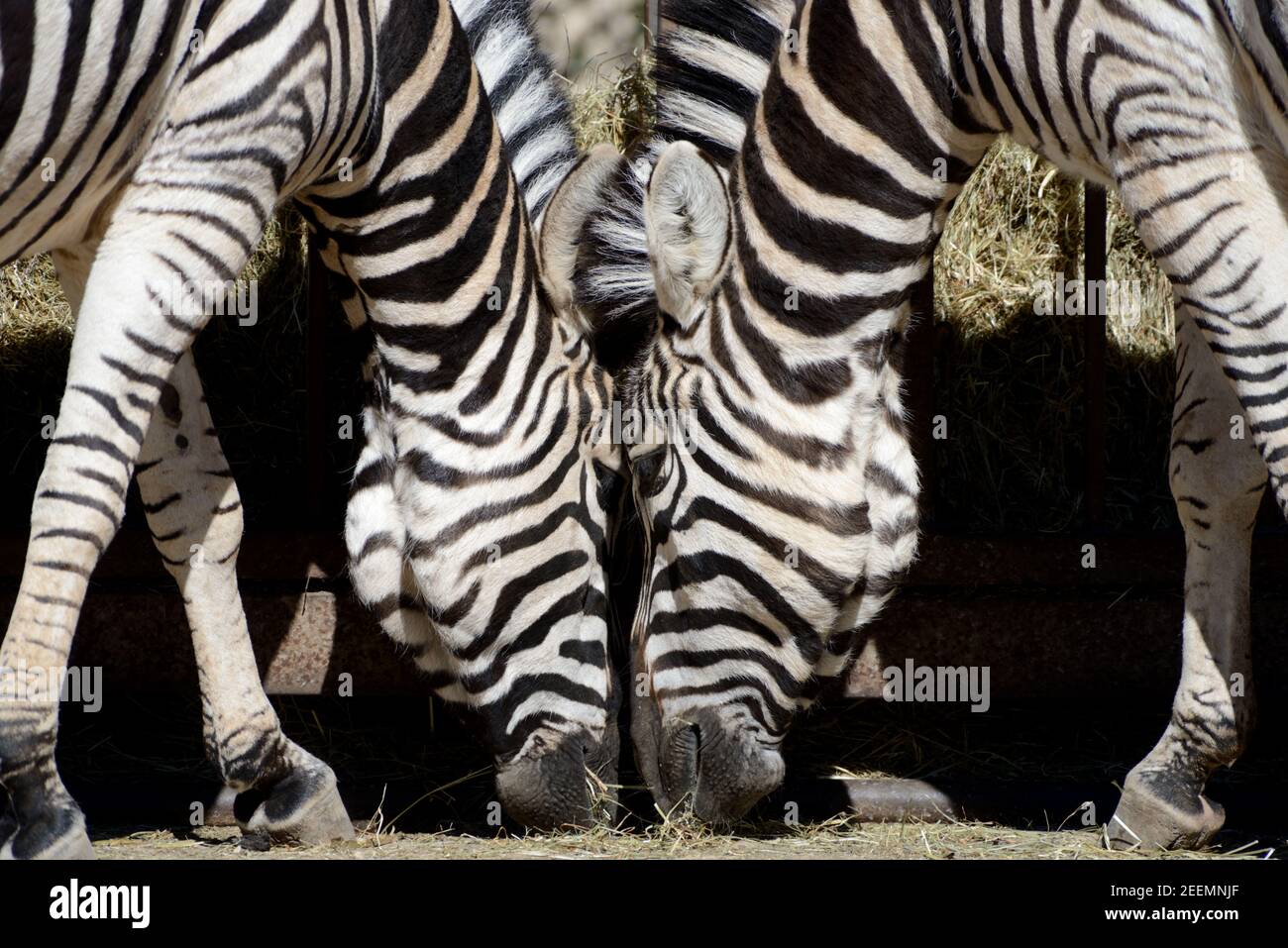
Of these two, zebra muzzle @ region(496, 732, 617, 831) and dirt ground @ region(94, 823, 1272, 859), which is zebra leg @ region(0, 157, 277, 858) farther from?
zebra muzzle @ region(496, 732, 617, 831)

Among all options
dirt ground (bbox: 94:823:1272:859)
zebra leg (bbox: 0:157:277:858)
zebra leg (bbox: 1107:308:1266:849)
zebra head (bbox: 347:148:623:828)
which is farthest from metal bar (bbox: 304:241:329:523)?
zebra leg (bbox: 1107:308:1266:849)

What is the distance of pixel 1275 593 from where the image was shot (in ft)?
14.0

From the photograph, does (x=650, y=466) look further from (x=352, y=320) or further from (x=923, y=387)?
(x=923, y=387)

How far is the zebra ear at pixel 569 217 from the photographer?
3.49 meters

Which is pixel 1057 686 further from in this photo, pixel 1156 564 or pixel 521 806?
pixel 521 806

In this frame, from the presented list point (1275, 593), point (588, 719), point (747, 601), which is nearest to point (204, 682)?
point (588, 719)

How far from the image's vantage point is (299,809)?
3.64 meters

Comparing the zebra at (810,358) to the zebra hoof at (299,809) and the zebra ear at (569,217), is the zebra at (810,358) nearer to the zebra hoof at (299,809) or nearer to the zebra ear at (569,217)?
the zebra ear at (569,217)

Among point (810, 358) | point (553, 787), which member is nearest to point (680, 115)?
point (810, 358)

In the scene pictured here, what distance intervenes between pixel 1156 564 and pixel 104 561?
11.4ft

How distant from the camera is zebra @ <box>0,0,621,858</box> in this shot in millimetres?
2900

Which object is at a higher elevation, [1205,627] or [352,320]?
[352,320]

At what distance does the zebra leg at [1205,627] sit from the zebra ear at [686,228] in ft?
4.41

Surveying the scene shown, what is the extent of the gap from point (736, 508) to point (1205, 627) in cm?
137
